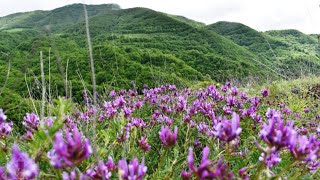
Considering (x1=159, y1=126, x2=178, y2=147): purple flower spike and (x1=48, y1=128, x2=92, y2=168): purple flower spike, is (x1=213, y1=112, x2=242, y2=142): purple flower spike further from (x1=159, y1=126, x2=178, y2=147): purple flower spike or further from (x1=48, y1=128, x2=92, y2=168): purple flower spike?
(x1=48, y1=128, x2=92, y2=168): purple flower spike

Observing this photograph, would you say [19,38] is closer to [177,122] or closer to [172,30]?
[172,30]

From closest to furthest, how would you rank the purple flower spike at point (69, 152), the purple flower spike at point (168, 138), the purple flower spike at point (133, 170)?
the purple flower spike at point (69, 152), the purple flower spike at point (133, 170), the purple flower spike at point (168, 138)

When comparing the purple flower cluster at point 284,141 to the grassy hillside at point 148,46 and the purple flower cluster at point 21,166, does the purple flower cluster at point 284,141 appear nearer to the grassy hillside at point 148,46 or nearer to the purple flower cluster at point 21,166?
the purple flower cluster at point 21,166

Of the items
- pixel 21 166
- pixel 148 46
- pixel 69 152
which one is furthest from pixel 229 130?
pixel 148 46

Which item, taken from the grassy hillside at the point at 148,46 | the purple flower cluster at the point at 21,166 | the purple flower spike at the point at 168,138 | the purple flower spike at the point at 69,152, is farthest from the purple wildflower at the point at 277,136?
the grassy hillside at the point at 148,46

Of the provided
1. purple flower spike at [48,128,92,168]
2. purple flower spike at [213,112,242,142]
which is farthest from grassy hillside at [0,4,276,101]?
purple flower spike at [48,128,92,168]

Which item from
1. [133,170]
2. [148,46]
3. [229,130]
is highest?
[229,130]

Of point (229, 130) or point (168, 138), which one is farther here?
point (168, 138)

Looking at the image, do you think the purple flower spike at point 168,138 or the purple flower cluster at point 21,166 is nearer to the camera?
the purple flower cluster at point 21,166

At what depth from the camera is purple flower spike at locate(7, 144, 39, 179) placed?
1222mm

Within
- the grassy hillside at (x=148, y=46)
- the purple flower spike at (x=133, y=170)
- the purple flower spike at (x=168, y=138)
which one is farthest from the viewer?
the grassy hillside at (x=148, y=46)

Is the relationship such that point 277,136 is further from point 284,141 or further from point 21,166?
point 21,166

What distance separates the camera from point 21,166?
1304mm

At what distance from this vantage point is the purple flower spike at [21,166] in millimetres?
1222
